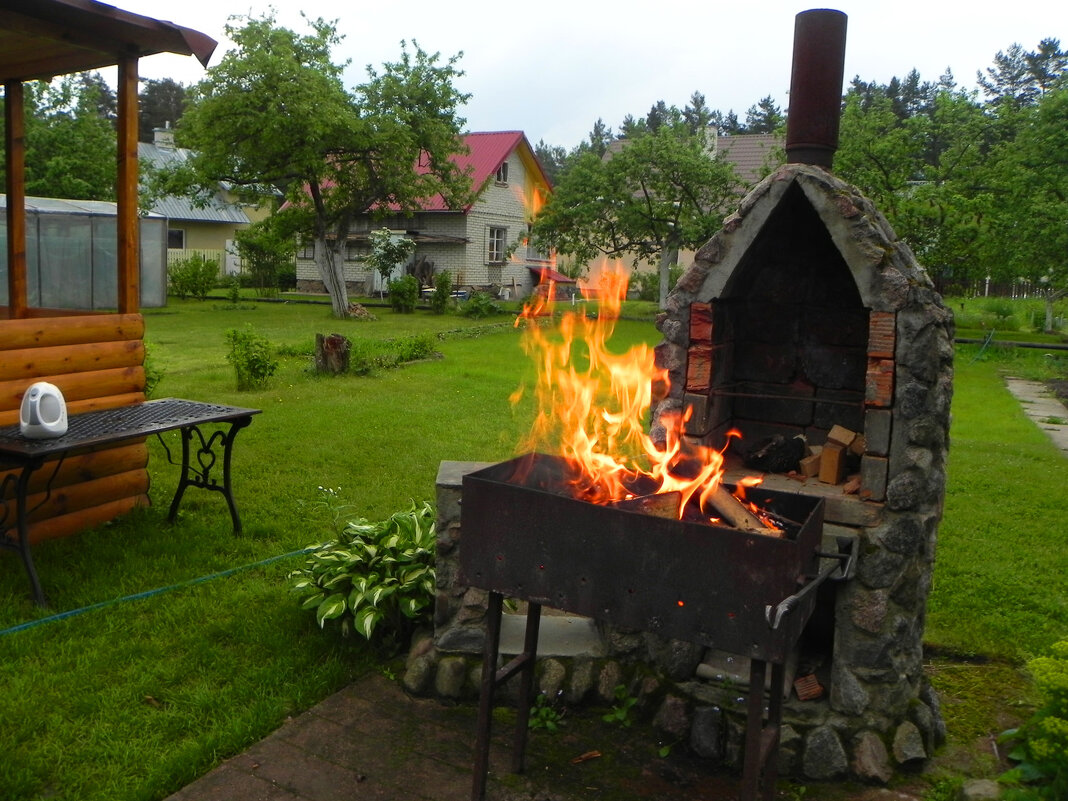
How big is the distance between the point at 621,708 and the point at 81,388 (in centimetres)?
405

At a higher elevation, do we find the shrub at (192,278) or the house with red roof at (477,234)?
the house with red roof at (477,234)

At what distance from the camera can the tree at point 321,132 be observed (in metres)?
21.2

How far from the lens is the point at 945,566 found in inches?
235

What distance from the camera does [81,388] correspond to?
19.1 ft

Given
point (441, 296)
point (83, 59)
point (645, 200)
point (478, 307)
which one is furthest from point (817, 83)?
point (441, 296)

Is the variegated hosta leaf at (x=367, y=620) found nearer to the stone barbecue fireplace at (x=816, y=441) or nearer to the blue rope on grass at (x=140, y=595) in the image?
the stone barbecue fireplace at (x=816, y=441)

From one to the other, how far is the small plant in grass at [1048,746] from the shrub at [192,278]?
28.5 metres

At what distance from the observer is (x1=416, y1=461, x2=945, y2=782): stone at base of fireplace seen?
357 centimetres

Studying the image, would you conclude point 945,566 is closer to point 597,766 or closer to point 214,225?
point 597,766

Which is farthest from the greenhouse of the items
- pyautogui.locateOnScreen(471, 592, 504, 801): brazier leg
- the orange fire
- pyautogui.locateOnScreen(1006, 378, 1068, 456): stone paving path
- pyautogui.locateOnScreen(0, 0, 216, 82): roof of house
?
pyautogui.locateOnScreen(1006, 378, 1068, 456): stone paving path

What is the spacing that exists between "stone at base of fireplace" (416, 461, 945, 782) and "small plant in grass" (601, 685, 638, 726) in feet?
0.06

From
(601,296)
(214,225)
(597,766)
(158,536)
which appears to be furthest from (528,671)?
(214,225)

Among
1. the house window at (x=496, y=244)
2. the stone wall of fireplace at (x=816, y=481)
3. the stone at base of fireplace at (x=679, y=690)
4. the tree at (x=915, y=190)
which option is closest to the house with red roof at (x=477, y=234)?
the house window at (x=496, y=244)

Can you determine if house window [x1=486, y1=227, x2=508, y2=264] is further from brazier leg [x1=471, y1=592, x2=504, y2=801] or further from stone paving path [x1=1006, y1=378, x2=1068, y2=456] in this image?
brazier leg [x1=471, y1=592, x2=504, y2=801]
